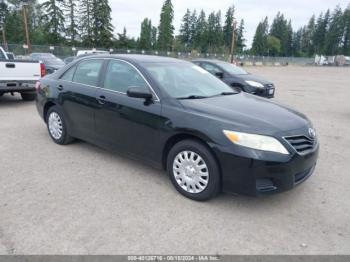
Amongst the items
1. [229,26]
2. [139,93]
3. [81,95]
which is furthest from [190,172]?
[229,26]

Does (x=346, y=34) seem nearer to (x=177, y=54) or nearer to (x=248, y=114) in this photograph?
(x=177, y=54)

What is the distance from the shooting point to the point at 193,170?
11.4 ft

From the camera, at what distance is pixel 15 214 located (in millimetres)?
3168

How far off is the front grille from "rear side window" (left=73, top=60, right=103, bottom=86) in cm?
290

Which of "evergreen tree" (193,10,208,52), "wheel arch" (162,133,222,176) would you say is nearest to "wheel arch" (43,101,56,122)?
"wheel arch" (162,133,222,176)

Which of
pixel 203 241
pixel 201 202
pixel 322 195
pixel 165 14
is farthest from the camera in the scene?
pixel 165 14

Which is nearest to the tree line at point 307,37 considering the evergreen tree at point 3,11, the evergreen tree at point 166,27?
the evergreen tree at point 166,27

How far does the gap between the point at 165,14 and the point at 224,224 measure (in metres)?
81.8

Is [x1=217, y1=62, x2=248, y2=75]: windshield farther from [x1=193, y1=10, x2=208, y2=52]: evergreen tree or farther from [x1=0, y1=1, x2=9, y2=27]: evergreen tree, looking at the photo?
[x1=193, y1=10, x2=208, y2=52]: evergreen tree

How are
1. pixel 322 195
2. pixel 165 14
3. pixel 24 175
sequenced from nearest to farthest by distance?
pixel 322 195, pixel 24 175, pixel 165 14

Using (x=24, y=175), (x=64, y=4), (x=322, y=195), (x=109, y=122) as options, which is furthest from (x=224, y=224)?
(x=64, y=4)

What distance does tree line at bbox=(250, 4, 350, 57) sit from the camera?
101 m

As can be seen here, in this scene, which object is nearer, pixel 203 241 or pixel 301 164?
pixel 203 241

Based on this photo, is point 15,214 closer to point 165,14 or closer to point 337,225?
point 337,225
